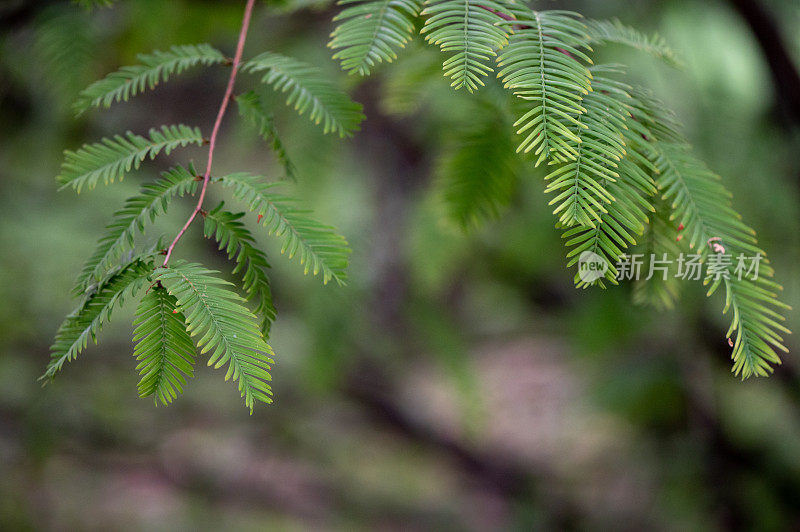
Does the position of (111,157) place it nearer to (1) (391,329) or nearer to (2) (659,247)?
(2) (659,247)

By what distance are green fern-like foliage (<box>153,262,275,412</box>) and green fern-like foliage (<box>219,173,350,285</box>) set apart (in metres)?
0.07

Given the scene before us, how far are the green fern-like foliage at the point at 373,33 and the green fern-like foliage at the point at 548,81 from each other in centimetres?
10

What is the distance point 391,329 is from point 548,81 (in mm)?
1409

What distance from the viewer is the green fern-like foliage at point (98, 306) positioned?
45 centimetres

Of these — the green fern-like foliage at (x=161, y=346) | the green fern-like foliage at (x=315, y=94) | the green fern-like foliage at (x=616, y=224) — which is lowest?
the green fern-like foliage at (x=161, y=346)

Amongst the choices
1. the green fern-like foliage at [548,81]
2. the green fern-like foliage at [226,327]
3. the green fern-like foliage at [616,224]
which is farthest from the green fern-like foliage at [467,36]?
the green fern-like foliage at [226,327]

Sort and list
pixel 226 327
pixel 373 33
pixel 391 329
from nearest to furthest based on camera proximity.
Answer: pixel 226 327 → pixel 373 33 → pixel 391 329

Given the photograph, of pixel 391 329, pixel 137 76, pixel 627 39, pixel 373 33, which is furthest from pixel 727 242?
pixel 391 329

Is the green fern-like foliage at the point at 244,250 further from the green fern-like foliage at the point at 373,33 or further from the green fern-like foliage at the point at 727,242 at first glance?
the green fern-like foliage at the point at 727,242

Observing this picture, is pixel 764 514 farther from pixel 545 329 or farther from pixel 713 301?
pixel 545 329

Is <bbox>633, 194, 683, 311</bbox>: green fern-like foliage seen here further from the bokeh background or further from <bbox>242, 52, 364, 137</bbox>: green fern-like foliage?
<bbox>242, 52, 364, 137</bbox>: green fern-like foliage

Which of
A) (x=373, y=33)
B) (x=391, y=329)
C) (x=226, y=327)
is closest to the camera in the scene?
(x=226, y=327)

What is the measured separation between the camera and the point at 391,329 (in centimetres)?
183

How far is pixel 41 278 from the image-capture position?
1506 millimetres
